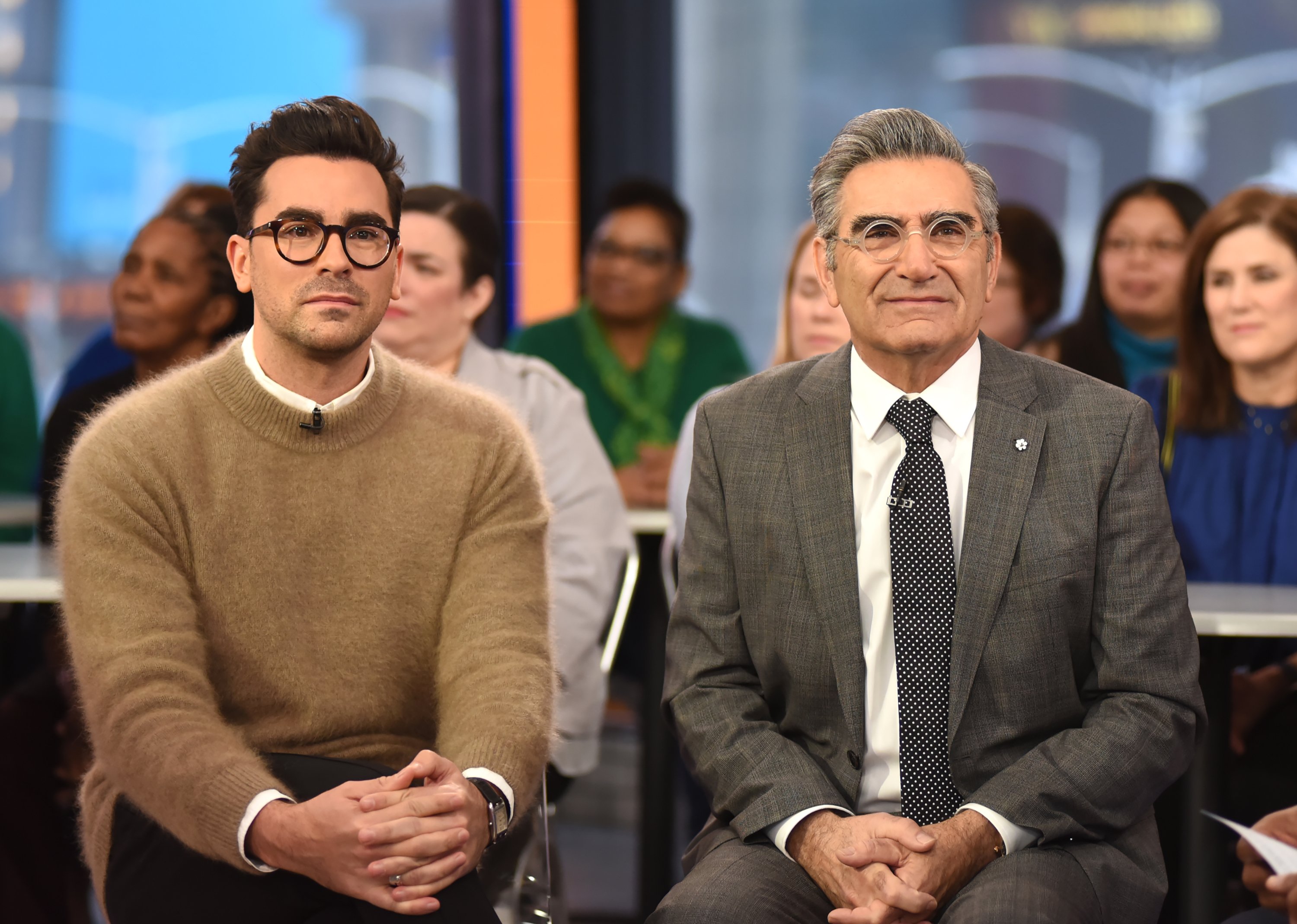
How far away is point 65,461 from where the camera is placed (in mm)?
1896

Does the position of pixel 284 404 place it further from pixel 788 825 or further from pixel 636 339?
pixel 636 339

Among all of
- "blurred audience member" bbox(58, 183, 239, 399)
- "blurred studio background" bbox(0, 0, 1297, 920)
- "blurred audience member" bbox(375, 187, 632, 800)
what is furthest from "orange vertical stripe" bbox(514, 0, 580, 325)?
"blurred audience member" bbox(375, 187, 632, 800)

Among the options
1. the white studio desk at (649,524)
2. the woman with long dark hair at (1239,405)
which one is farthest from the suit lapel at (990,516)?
the white studio desk at (649,524)

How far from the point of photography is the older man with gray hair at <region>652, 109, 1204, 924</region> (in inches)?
71.1

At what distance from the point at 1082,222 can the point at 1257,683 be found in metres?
3.53

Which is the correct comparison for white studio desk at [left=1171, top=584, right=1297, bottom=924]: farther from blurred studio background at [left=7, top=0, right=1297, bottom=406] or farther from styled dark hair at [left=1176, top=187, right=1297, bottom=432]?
blurred studio background at [left=7, top=0, right=1297, bottom=406]

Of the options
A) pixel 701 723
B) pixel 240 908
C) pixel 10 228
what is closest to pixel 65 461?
pixel 240 908

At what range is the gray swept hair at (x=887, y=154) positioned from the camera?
6.31ft

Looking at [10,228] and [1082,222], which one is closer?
[10,228]

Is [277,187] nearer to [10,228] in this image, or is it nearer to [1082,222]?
[10,228]

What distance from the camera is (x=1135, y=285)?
386cm

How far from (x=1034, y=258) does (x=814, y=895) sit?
8.60 feet

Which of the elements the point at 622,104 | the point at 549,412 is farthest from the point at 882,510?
the point at 622,104

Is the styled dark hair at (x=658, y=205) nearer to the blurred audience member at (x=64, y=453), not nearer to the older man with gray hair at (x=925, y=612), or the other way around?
the blurred audience member at (x=64, y=453)
